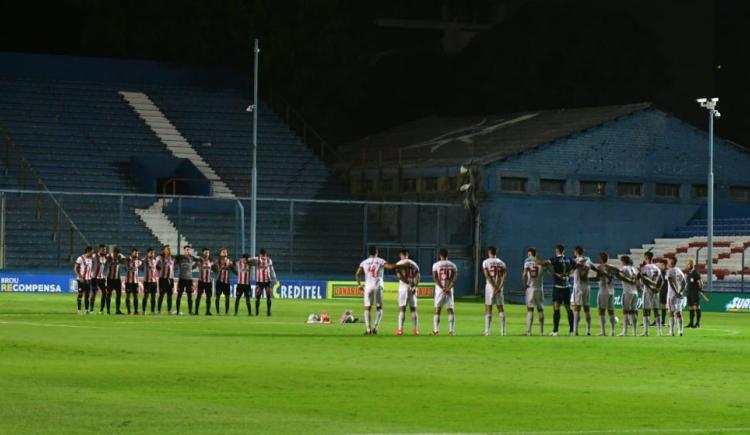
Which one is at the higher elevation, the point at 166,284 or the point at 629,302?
the point at 166,284

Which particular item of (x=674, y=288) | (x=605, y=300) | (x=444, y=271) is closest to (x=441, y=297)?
(x=444, y=271)

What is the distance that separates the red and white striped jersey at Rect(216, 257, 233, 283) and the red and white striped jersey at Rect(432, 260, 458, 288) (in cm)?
1290

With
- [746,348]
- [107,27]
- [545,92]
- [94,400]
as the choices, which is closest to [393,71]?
[545,92]

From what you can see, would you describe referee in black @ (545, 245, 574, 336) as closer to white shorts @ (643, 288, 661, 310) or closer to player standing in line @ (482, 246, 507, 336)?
player standing in line @ (482, 246, 507, 336)

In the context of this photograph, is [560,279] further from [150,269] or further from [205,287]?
[150,269]

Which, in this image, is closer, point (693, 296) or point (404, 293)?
point (404, 293)

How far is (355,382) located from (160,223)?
51271 millimetres

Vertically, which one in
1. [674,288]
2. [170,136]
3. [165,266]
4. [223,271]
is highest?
[170,136]

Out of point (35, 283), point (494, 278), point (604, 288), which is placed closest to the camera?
point (494, 278)

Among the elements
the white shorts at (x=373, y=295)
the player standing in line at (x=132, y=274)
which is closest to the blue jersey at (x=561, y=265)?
the white shorts at (x=373, y=295)

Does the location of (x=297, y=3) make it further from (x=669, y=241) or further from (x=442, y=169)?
(x=669, y=241)

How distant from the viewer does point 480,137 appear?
84625 mm

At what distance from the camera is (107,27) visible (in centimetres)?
9100

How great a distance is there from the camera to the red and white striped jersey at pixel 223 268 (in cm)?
4944
